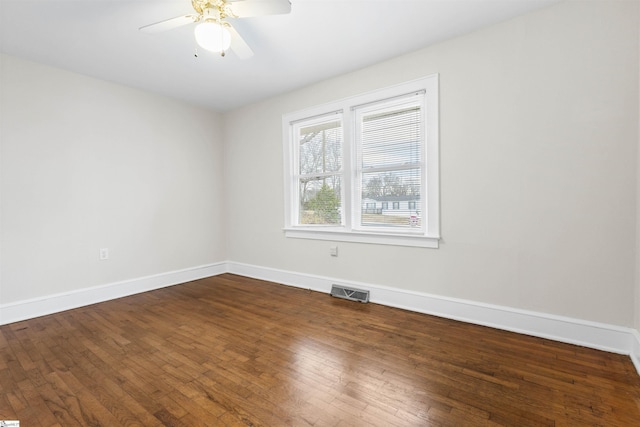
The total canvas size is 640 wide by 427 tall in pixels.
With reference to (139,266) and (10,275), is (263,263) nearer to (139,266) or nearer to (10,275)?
(139,266)

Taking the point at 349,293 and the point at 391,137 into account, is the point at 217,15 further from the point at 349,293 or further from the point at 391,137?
the point at 349,293

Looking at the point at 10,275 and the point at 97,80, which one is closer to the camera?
the point at 10,275

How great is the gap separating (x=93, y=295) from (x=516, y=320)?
435 cm

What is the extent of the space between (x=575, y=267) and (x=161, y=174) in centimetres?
462

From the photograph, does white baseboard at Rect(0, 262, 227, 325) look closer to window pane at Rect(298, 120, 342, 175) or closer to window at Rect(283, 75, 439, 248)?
window at Rect(283, 75, 439, 248)

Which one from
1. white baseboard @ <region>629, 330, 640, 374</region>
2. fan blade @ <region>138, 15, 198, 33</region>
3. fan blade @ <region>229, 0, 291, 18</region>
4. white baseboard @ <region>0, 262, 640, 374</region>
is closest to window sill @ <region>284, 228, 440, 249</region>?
white baseboard @ <region>0, 262, 640, 374</region>

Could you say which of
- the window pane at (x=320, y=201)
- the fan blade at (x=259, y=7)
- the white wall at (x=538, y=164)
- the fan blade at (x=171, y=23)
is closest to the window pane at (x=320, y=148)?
the window pane at (x=320, y=201)

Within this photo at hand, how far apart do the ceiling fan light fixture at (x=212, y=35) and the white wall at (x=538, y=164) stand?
5.71ft

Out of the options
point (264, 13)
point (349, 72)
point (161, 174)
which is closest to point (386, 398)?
point (264, 13)

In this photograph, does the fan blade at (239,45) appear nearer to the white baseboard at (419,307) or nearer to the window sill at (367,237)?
the window sill at (367,237)

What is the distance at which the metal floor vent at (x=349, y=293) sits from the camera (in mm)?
3254

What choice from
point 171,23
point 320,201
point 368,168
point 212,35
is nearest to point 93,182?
point 171,23

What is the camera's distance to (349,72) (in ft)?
11.0

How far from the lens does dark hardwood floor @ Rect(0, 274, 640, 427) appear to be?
151cm
